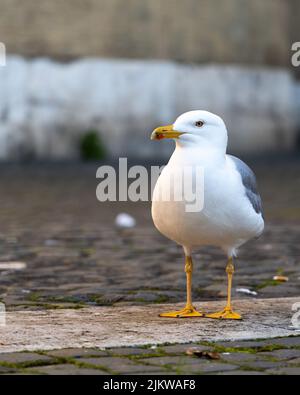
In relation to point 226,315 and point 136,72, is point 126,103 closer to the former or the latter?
point 136,72

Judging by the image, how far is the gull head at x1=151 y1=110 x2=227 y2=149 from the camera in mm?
4785

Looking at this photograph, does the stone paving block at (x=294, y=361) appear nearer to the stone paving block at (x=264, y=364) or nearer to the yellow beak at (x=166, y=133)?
the stone paving block at (x=264, y=364)

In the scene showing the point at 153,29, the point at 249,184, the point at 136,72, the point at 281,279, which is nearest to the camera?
the point at 249,184

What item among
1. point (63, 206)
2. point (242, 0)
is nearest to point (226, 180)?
point (63, 206)

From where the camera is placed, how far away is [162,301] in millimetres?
5648

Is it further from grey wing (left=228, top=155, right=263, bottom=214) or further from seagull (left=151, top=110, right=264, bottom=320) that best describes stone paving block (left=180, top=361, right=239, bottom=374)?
grey wing (left=228, top=155, right=263, bottom=214)

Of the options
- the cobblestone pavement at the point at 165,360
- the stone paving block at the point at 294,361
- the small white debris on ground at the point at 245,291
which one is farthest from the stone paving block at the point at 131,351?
the small white debris on ground at the point at 245,291

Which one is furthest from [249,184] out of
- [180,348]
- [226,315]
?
[180,348]

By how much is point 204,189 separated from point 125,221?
211 inches

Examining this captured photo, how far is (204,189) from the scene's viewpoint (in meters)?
4.66

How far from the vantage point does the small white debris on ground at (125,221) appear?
9.84 meters

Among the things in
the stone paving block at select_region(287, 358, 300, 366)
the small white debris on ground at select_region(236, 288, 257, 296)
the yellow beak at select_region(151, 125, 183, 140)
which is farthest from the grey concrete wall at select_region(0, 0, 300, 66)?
the stone paving block at select_region(287, 358, 300, 366)

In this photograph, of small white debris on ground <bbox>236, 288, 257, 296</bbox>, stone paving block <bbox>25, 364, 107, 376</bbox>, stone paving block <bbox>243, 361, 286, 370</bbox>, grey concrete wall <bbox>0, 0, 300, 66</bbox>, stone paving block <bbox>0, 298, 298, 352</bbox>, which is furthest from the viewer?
grey concrete wall <bbox>0, 0, 300, 66</bbox>

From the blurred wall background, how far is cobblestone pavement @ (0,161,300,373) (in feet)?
19.4
